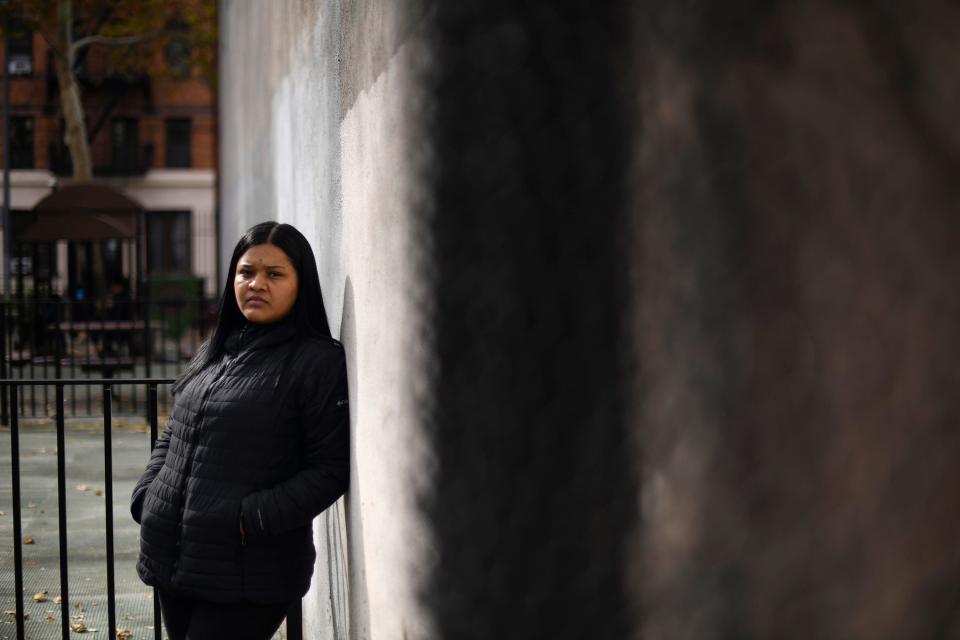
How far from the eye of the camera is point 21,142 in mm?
39938

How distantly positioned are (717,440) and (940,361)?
A: 0.41 meters

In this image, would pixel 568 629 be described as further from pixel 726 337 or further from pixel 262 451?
pixel 262 451

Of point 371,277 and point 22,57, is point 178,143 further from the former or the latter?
point 371,277

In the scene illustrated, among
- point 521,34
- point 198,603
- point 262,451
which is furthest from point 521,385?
point 198,603

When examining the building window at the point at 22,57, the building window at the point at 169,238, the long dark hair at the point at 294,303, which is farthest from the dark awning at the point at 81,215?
the building window at the point at 22,57

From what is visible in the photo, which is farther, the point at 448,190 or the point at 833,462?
the point at 448,190

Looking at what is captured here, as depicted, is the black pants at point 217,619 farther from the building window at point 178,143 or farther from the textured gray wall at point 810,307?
the building window at point 178,143

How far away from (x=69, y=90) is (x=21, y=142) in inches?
640

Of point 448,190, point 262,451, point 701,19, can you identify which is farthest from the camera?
point 262,451

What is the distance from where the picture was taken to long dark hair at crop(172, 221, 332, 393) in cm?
313

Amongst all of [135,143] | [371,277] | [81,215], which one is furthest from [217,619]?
[135,143]

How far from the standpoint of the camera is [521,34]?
6.39ft

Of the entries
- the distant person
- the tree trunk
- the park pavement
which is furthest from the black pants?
the tree trunk

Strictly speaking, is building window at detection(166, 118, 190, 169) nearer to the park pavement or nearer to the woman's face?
the park pavement
